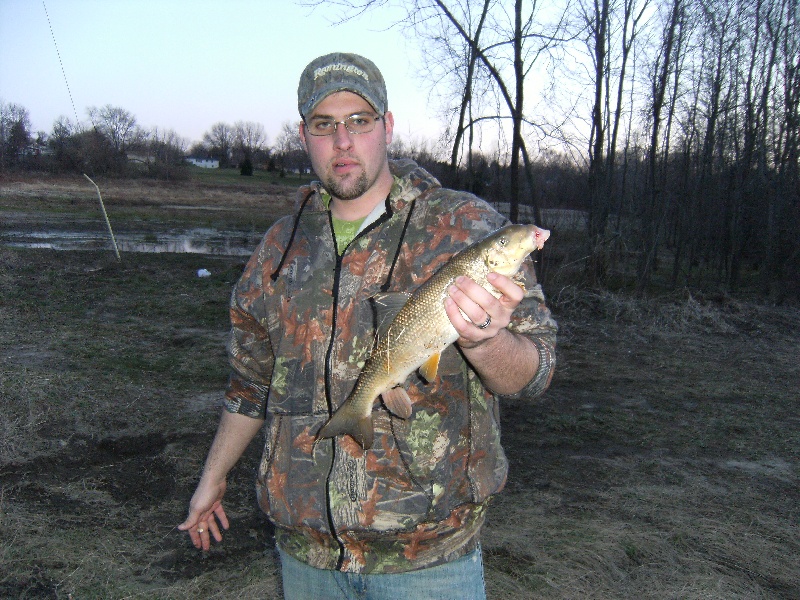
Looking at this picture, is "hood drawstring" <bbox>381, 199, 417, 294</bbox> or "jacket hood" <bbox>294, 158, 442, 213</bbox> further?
"jacket hood" <bbox>294, 158, 442, 213</bbox>

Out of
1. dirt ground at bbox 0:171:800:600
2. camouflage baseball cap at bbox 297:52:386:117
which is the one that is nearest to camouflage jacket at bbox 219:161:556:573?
camouflage baseball cap at bbox 297:52:386:117

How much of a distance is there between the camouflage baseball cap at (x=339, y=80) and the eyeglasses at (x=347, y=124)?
0.16 ft

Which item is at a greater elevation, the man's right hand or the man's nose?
the man's nose

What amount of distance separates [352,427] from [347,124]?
123cm

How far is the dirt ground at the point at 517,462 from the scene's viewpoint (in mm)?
4125

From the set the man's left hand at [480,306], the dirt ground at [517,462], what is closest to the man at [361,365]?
the man's left hand at [480,306]

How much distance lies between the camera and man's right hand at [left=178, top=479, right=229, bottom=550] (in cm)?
264

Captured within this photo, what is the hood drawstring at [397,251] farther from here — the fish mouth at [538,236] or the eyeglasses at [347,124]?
the fish mouth at [538,236]

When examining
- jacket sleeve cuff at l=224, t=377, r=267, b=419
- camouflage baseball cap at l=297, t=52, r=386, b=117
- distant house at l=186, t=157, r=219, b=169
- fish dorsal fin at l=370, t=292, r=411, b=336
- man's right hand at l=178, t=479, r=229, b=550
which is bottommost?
distant house at l=186, t=157, r=219, b=169

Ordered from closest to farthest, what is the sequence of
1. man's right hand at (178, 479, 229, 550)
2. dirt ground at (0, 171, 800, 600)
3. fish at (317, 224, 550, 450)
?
fish at (317, 224, 550, 450), man's right hand at (178, 479, 229, 550), dirt ground at (0, 171, 800, 600)

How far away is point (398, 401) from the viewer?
6.86ft

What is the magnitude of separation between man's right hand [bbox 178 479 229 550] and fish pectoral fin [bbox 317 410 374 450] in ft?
2.86

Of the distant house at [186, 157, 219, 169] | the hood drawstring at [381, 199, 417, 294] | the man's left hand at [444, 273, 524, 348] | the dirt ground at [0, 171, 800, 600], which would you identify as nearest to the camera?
the man's left hand at [444, 273, 524, 348]

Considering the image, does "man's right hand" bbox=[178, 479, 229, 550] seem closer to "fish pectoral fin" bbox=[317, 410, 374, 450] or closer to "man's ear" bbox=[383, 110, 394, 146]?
"fish pectoral fin" bbox=[317, 410, 374, 450]
